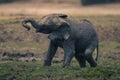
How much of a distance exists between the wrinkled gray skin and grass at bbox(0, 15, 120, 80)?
13.0 inches

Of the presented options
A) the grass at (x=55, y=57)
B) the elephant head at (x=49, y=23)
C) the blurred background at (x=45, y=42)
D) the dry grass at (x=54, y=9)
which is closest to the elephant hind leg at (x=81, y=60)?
the grass at (x=55, y=57)

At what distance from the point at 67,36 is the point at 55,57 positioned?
4066mm

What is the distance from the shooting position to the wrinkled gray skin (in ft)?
45.6

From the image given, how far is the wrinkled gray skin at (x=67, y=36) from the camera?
45.6 feet

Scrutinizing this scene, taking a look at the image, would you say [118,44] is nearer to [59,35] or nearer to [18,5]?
[59,35]

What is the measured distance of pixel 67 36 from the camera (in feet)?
45.6

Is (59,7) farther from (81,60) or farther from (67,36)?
(67,36)

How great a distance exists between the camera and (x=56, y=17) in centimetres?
1406

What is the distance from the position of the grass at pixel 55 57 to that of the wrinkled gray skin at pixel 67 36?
1.08ft

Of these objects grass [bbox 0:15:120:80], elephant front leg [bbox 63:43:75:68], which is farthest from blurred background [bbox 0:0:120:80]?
elephant front leg [bbox 63:43:75:68]

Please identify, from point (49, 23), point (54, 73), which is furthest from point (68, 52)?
point (54, 73)

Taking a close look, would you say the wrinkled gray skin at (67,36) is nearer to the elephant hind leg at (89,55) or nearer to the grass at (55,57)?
the elephant hind leg at (89,55)

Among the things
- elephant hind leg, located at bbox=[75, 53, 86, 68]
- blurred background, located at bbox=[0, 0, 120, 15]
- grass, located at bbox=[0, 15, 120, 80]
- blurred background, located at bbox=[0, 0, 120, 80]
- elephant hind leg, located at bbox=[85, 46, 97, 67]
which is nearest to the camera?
grass, located at bbox=[0, 15, 120, 80]

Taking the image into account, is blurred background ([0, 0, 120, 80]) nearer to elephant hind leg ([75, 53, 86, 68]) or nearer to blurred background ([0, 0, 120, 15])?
blurred background ([0, 0, 120, 15])
